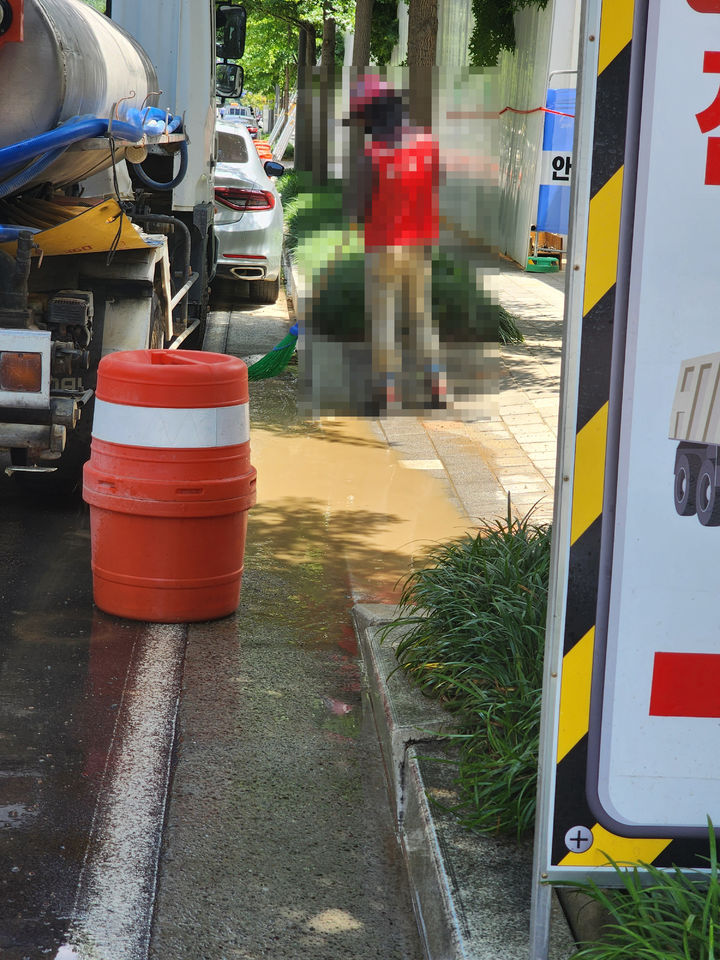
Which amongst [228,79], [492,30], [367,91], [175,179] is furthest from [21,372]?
[492,30]

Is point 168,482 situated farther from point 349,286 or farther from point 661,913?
point 349,286

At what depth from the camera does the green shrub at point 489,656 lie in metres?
3.16

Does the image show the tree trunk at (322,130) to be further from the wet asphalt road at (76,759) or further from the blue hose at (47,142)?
the wet asphalt road at (76,759)

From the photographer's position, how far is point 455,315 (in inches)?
383

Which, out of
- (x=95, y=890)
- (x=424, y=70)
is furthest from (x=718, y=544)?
(x=424, y=70)

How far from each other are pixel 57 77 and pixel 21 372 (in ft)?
4.06

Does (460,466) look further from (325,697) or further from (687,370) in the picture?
(687,370)

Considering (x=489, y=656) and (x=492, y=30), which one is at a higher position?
(x=492, y=30)

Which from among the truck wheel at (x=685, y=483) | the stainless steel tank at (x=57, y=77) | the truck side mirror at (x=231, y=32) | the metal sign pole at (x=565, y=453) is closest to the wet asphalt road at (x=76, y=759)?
the metal sign pole at (x=565, y=453)

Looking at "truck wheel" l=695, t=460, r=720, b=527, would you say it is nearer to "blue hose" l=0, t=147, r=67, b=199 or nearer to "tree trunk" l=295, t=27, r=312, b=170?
"blue hose" l=0, t=147, r=67, b=199

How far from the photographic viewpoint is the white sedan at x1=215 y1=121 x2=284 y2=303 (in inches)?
492

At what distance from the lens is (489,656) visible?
3.84 metres

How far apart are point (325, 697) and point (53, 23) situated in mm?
3018

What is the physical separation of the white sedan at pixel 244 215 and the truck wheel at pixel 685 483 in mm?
10416
